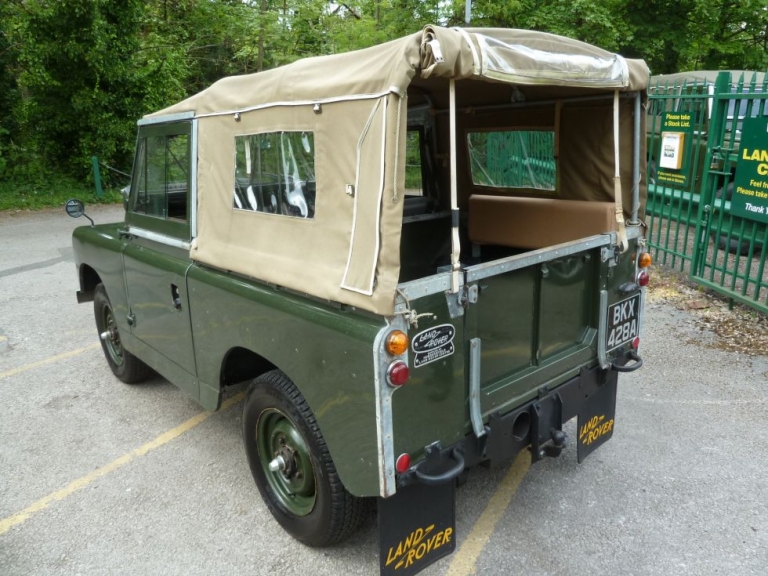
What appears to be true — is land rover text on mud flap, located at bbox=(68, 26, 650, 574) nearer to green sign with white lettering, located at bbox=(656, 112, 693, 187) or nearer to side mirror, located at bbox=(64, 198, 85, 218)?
side mirror, located at bbox=(64, 198, 85, 218)

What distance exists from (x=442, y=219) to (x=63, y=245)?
8706 millimetres

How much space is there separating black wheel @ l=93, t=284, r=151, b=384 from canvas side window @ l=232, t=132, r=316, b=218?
2238 mm

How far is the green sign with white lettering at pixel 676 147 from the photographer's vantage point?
7039 millimetres

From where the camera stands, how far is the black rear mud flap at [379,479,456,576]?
255cm

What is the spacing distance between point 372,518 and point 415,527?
24.7 inches

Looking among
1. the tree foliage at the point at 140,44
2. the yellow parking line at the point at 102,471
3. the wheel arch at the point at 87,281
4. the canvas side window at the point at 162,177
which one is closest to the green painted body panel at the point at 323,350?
the canvas side window at the point at 162,177

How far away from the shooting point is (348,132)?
2422 millimetres

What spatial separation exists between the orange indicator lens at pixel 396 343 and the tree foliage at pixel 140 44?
12.5m

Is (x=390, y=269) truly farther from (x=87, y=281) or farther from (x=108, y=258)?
(x=87, y=281)

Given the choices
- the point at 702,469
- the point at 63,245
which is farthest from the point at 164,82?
the point at 702,469

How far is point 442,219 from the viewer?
4430mm

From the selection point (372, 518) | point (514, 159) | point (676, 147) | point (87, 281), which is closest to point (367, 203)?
point (372, 518)

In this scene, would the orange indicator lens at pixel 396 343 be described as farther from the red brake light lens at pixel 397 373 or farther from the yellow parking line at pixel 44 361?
the yellow parking line at pixel 44 361

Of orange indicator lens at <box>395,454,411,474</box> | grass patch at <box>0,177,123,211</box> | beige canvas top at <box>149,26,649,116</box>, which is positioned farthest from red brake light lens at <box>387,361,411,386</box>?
grass patch at <box>0,177,123,211</box>
